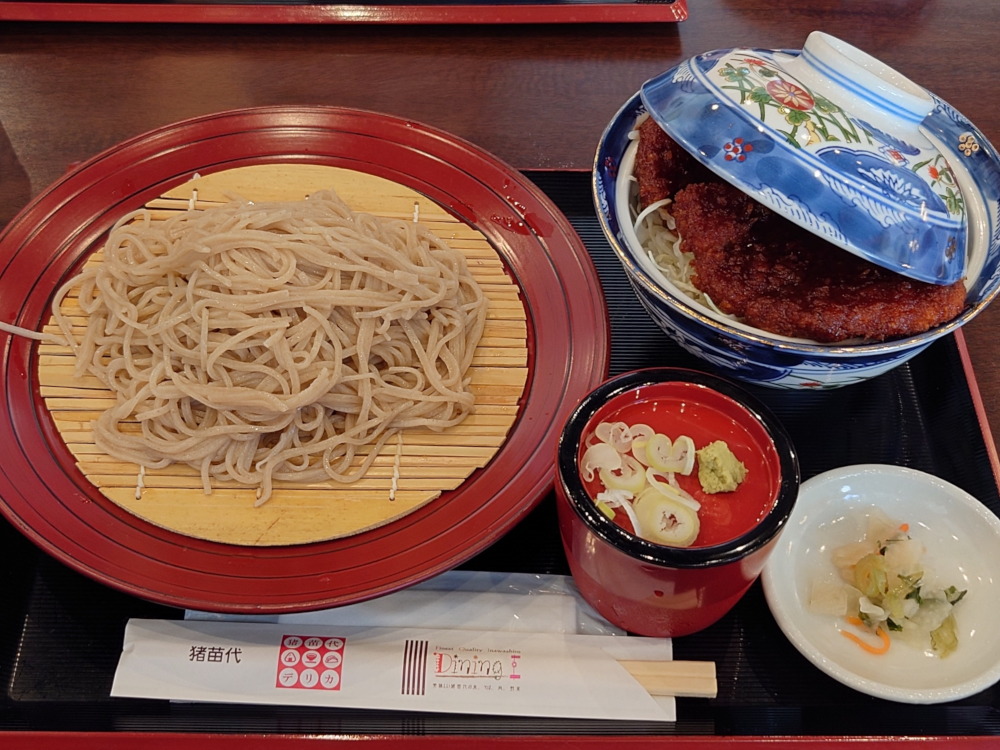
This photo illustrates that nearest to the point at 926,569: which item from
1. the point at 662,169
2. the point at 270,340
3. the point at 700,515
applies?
the point at 700,515

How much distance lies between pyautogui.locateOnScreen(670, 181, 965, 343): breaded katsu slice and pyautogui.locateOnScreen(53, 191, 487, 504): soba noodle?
0.49 m

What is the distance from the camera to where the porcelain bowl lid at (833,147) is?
133cm

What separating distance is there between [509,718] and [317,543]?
448 millimetres

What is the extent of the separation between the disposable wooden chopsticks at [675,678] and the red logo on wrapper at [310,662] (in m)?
0.49

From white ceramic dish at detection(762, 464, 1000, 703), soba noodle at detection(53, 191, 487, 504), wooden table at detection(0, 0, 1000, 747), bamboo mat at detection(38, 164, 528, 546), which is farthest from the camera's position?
wooden table at detection(0, 0, 1000, 747)

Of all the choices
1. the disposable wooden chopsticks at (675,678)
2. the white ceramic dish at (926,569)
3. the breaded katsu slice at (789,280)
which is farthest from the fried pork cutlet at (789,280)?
the disposable wooden chopsticks at (675,678)

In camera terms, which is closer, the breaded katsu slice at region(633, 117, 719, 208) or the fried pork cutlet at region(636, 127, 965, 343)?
the fried pork cutlet at region(636, 127, 965, 343)

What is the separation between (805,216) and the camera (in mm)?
1337

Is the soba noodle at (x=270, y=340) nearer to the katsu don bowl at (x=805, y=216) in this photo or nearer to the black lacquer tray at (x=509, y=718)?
the black lacquer tray at (x=509, y=718)

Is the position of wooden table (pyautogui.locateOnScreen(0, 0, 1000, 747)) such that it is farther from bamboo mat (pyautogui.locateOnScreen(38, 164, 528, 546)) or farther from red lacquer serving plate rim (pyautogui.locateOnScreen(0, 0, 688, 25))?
bamboo mat (pyautogui.locateOnScreen(38, 164, 528, 546))

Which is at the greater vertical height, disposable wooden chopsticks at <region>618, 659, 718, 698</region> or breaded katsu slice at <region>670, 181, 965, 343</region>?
breaded katsu slice at <region>670, 181, 965, 343</region>

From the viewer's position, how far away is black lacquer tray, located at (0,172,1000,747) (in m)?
1.36

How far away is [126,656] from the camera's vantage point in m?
1.38

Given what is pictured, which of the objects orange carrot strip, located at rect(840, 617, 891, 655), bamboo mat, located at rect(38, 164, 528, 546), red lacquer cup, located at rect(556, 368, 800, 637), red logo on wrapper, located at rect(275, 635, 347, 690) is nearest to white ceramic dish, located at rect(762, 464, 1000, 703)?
orange carrot strip, located at rect(840, 617, 891, 655)
